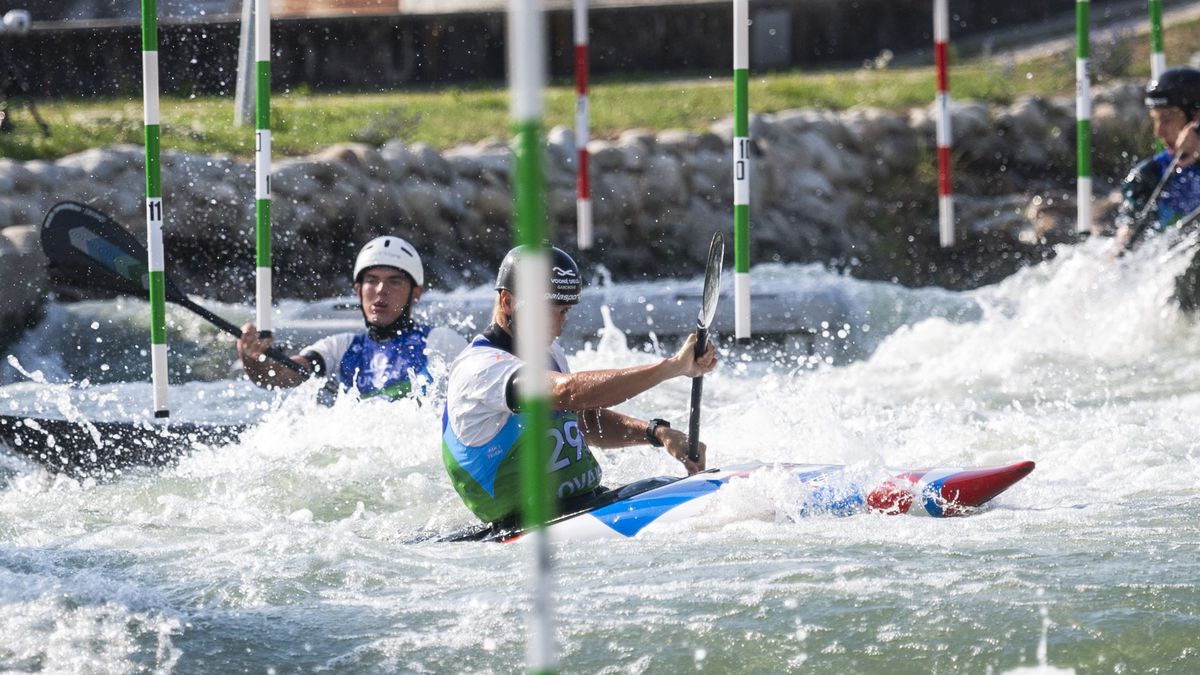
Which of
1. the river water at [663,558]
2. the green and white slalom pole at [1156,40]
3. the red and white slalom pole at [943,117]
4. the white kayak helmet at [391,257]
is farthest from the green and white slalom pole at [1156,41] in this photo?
the white kayak helmet at [391,257]

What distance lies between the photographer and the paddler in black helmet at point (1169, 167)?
9.30 m

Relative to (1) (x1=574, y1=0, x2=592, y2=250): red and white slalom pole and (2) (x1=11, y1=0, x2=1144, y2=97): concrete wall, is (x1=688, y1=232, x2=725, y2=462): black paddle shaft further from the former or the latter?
(2) (x1=11, y1=0, x2=1144, y2=97): concrete wall

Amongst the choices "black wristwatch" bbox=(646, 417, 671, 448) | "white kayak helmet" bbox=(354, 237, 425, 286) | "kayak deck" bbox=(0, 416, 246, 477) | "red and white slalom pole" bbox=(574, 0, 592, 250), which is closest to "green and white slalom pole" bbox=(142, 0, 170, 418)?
"kayak deck" bbox=(0, 416, 246, 477)

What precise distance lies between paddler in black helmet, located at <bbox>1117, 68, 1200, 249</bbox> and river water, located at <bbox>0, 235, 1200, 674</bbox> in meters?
1.27

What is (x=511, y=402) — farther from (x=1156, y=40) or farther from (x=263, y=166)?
(x=1156, y=40)

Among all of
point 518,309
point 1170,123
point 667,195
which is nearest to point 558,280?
point 518,309

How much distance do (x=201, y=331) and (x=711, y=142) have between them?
430cm

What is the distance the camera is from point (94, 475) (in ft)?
Result: 22.2

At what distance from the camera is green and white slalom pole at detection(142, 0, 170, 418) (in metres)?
6.46

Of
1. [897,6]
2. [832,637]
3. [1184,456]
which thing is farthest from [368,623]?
[897,6]

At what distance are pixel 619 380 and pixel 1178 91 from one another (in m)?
5.58

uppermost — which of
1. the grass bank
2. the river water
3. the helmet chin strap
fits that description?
the grass bank

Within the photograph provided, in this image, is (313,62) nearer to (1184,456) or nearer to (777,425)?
(777,425)

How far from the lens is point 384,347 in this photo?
23.5ft
